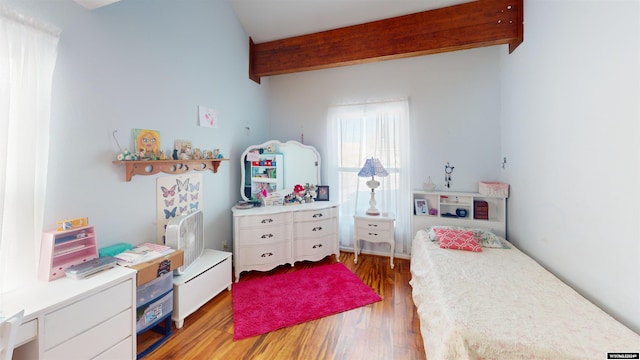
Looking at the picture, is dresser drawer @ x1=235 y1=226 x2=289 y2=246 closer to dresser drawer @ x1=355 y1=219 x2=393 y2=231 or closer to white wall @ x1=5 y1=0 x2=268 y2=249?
white wall @ x1=5 y1=0 x2=268 y2=249

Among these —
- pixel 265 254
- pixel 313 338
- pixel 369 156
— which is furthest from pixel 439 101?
pixel 313 338

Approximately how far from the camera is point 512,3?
2.26 meters

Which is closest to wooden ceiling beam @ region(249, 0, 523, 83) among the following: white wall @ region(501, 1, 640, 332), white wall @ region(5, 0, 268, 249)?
white wall @ region(501, 1, 640, 332)

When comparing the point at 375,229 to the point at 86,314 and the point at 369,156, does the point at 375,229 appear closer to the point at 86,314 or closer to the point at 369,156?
the point at 369,156

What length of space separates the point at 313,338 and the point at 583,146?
88.2 inches

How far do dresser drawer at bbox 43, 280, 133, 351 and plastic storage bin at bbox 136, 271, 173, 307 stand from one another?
192 millimetres

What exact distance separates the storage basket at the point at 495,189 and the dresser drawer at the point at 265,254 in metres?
2.29

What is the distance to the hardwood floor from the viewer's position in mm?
1595

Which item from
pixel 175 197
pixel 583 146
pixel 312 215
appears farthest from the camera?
pixel 312 215

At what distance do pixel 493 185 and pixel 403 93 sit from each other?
59.7 inches

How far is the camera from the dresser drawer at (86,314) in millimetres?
1088

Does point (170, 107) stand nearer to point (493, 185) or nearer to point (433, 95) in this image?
point (433, 95)

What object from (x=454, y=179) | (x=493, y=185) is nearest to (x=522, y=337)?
(x=493, y=185)

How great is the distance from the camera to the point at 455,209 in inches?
113
